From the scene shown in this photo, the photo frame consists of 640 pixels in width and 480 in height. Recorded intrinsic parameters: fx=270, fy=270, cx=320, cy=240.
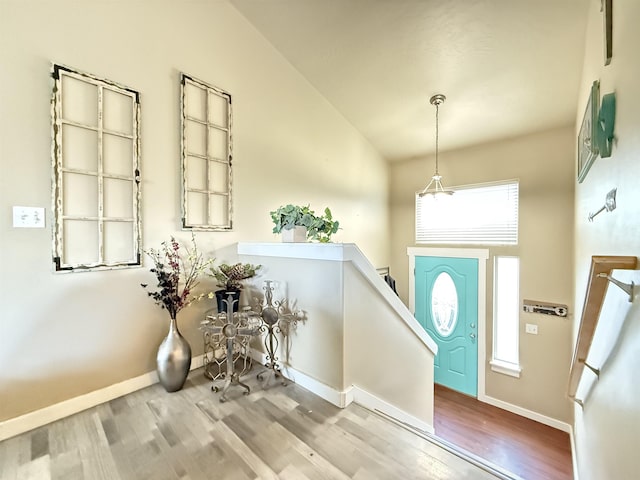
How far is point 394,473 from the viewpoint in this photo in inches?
48.1

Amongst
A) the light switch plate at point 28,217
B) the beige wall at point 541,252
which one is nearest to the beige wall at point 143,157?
the light switch plate at point 28,217

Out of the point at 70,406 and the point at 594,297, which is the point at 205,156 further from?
the point at 594,297

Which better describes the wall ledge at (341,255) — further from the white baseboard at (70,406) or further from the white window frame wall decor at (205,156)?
the white baseboard at (70,406)

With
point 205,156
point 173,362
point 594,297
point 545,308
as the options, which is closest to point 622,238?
point 594,297

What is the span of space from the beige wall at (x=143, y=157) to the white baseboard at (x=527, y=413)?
11.9ft

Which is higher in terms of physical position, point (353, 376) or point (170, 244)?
point (170, 244)

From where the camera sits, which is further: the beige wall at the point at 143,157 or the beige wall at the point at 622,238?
the beige wall at the point at 143,157

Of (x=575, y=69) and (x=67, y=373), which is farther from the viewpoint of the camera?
(x=575, y=69)

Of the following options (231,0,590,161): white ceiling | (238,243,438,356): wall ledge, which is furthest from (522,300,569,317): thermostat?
(231,0,590,161): white ceiling

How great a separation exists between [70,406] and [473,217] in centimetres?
446

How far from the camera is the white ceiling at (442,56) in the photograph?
2.01 meters

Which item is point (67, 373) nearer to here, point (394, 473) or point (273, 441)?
point (273, 441)

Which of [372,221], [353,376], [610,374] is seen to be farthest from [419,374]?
[372,221]

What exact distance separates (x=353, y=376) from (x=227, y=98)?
253cm
